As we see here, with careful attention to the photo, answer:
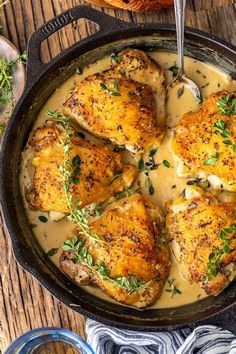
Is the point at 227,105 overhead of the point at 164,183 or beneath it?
overhead

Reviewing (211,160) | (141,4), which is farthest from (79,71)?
(211,160)

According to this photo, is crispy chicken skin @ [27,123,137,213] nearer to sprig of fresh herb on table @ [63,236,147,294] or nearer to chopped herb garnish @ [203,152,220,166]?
sprig of fresh herb on table @ [63,236,147,294]

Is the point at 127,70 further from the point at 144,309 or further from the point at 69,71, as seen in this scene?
the point at 144,309

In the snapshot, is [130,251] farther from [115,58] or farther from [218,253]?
[115,58]

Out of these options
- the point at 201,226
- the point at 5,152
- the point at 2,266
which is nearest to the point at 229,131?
the point at 201,226

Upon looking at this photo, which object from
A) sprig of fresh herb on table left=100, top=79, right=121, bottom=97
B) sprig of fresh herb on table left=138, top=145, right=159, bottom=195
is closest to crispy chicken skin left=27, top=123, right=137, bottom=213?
sprig of fresh herb on table left=138, top=145, right=159, bottom=195

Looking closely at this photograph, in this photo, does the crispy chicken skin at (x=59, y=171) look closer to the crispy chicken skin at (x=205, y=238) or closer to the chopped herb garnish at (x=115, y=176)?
the chopped herb garnish at (x=115, y=176)

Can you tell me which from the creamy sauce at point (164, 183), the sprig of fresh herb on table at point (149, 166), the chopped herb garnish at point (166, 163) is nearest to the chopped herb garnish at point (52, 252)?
the creamy sauce at point (164, 183)
